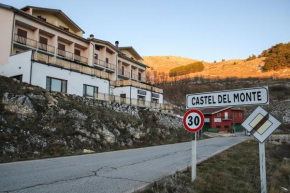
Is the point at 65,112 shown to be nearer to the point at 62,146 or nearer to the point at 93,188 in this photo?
the point at 62,146

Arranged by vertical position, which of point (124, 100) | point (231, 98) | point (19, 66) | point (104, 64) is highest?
point (104, 64)

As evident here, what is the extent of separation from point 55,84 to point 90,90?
4.87m

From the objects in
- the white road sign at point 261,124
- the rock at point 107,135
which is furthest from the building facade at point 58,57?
the white road sign at point 261,124

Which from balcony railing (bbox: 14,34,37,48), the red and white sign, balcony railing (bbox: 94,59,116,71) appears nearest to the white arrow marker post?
the red and white sign

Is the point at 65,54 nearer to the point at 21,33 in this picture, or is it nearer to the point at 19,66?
the point at 21,33

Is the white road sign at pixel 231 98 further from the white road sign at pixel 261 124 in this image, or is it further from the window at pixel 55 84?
the window at pixel 55 84

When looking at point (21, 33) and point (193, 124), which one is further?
point (21, 33)

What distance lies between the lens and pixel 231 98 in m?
6.04

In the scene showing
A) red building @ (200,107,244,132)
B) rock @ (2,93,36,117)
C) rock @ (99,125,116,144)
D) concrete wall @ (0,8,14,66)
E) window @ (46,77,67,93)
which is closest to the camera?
rock @ (2,93,36,117)

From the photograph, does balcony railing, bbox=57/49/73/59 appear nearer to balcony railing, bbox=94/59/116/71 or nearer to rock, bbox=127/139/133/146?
balcony railing, bbox=94/59/116/71

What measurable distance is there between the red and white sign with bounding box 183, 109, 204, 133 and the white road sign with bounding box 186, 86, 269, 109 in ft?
1.01

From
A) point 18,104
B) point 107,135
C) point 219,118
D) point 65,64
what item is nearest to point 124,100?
point 65,64

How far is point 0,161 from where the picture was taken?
406 inches

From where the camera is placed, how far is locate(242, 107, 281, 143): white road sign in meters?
5.09
